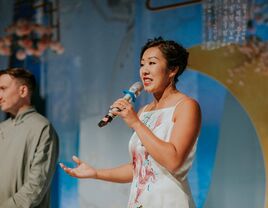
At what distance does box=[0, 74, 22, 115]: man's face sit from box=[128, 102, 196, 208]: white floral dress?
1.13 metres

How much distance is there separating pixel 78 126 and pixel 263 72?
132 centimetres

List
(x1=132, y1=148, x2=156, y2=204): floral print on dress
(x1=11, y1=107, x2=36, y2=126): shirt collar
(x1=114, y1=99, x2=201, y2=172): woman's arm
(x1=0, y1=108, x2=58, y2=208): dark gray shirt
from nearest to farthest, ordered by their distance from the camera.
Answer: (x1=114, y1=99, x2=201, y2=172): woman's arm < (x1=132, y1=148, x2=156, y2=204): floral print on dress < (x1=0, y1=108, x2=58, y2=208): dark gray shirt < (x1=11, y1=107, x2=36, y2=126): shirt collar

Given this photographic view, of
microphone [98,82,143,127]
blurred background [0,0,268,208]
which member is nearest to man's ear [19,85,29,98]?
blurred background [0,0,268,208]

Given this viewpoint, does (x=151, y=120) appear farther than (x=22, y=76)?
No

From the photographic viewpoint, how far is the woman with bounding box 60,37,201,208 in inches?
69.0

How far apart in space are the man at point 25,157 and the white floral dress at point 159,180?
841mm

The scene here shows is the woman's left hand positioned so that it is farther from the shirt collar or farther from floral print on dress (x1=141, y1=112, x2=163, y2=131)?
the shirt collar

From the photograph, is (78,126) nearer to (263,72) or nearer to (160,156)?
(263,72)

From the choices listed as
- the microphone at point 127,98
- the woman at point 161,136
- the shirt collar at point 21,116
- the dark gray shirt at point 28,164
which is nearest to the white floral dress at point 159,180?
the woman at point 161,136


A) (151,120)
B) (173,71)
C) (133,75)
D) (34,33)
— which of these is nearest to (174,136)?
(151,120)

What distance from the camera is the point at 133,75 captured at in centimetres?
340

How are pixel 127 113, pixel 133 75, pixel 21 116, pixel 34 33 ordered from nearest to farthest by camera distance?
pixel 127 113 < pixel 21 116 < pixel 133 75 < pixel 34 33

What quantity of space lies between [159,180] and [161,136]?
0.48 feet

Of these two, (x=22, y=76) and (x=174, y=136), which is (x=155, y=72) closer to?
(x=174, y=136)
